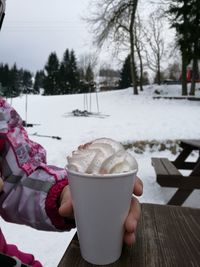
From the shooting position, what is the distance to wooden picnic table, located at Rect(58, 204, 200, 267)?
2.47 ft

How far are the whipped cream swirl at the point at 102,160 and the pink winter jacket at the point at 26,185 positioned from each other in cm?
32

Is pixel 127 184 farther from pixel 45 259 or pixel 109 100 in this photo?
pixel 109 100

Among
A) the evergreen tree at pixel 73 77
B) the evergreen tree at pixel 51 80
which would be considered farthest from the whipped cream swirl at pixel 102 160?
the evergreen tree at pixel 51 80

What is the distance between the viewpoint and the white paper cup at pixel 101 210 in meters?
0.59

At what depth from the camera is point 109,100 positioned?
15.9m

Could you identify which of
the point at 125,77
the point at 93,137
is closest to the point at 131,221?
the point at 93,137

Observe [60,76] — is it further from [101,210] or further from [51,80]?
[101,210]

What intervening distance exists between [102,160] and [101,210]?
0.31 ft

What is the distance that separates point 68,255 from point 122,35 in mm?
18866

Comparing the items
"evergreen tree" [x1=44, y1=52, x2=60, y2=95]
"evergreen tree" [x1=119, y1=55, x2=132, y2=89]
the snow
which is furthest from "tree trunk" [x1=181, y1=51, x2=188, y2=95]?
"evergreen tree" [x1=44, y1=52, x2=60, y2=95]

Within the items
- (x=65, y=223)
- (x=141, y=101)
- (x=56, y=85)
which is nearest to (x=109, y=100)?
(x=141, y=101)

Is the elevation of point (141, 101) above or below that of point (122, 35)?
below

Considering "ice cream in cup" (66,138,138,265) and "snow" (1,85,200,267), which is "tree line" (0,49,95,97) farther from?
"ice cream in cup" (66,138,138,265)

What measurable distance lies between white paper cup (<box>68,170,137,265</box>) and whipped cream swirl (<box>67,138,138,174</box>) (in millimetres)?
21
